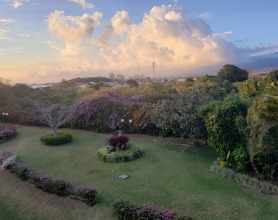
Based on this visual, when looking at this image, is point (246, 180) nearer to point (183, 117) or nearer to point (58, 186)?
point (183, 117)

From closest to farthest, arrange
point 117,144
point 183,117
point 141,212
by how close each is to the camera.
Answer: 1. point 141,212
2. point 117,144
3. point 183,117

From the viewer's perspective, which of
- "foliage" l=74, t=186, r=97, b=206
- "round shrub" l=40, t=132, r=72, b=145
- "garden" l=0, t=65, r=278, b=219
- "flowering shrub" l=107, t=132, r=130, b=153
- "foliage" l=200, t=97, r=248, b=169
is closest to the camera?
"garden" l=0, t=65, r=278, b=219

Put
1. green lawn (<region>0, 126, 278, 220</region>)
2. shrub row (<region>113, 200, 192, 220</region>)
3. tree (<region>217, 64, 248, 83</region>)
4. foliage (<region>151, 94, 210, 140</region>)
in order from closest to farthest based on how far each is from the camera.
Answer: shrub row (<region>113, 200, 192, 220</region>) < green lawn (<region>0, 126, 278, 220</region>) < foliage (<region>151, 94, 210, 140</region>) < tree (<region>217, 64, 248, 83</region>)

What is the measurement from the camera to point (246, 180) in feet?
28.2

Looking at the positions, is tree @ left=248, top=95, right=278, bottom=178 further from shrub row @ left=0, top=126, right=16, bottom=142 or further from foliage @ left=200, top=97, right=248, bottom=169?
shrub row @ left=0, top=126, right=16, bottom=142

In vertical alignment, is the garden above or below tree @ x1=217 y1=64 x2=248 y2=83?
below

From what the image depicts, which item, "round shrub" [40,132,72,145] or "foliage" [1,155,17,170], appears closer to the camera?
"foliage" [1,155,17,170]

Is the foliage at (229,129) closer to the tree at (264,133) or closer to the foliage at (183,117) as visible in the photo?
the tree at (264,133)

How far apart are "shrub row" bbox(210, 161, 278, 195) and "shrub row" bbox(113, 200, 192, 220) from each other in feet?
9.66

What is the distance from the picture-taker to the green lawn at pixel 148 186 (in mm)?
7387

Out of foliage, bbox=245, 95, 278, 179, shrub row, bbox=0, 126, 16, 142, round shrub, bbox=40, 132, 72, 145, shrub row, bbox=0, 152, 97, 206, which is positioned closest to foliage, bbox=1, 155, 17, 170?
shrub row, bbox=0, 152, 97, 206

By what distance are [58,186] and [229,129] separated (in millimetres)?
5844

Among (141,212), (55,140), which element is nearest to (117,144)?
(55,140)

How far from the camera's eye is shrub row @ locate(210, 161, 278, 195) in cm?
807
